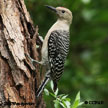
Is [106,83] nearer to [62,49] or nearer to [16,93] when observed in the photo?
[62,49]

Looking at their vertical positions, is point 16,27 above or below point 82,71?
above

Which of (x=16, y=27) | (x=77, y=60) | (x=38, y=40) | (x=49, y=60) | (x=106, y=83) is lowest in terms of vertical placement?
(x=106, y=83)

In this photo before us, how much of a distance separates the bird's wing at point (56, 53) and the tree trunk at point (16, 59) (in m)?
0.70

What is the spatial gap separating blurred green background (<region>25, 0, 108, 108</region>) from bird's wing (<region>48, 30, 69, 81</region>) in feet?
1.96

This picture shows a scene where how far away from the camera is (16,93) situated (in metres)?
4.11

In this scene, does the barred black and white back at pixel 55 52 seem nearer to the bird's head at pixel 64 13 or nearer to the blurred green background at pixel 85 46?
the bird's head at pixel 64 13

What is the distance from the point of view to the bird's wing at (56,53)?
526 cm

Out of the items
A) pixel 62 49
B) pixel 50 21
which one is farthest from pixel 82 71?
pixel 62 49

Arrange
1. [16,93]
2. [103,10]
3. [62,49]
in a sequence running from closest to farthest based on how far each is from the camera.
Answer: [16,93], [62,49], [103,10]

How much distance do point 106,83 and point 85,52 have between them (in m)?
0.88

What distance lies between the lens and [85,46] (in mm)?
7410

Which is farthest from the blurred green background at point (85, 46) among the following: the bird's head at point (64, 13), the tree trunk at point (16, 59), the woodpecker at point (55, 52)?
the tree trunk at point (16, 59)

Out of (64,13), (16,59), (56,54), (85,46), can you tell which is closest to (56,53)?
(56,54)

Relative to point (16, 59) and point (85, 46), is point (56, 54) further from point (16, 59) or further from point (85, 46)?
point (85, 46)
